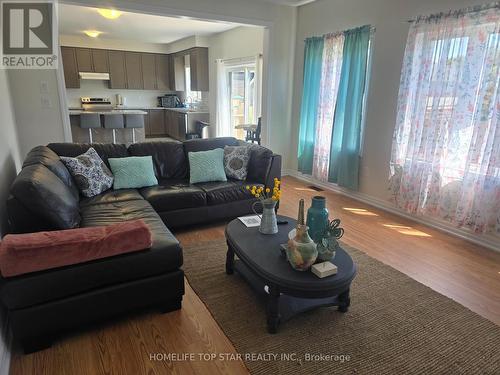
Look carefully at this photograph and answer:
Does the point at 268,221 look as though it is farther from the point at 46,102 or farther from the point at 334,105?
the point at 46,102

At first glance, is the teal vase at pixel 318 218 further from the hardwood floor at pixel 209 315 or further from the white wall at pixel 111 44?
the white wall at pixel 111 44

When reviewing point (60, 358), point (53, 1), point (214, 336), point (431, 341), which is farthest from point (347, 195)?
point (53, 1)

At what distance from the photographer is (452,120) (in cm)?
310

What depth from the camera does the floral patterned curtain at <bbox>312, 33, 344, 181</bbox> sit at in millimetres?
4391

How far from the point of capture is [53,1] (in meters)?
3.58

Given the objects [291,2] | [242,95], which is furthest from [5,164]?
[242,95]

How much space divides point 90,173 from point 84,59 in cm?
703

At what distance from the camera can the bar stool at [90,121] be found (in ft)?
20.1

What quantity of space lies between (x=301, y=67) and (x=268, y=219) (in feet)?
12.0

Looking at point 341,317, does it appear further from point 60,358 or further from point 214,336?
A: point 60,358

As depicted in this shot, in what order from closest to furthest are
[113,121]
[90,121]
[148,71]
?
[90,121] < [113,121] < [148,71]

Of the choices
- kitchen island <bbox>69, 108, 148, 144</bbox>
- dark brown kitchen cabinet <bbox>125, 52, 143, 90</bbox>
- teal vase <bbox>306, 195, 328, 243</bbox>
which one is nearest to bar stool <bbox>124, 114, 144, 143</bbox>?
kitchen island <bbox>69, 108, 148, 144</bbox>

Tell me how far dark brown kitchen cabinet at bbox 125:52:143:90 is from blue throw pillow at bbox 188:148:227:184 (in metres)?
6.55

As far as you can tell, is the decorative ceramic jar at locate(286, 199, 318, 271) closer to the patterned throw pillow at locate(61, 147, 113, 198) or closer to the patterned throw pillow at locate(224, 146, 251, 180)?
the patterned throw pillow at locate(224, 146, 251, 180)
